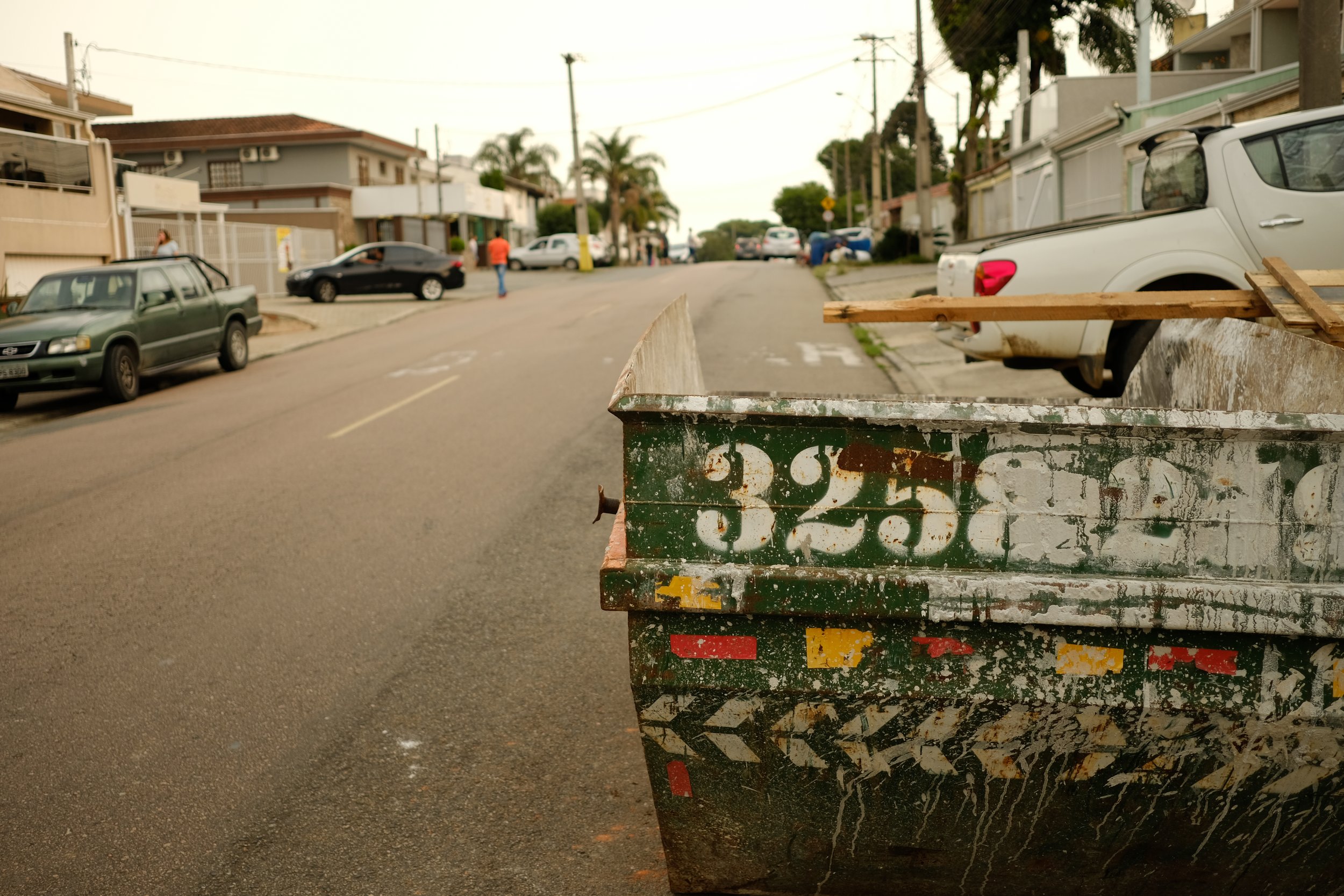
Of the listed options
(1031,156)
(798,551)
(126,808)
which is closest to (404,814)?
(126,808)

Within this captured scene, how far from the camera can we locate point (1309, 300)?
128 inches

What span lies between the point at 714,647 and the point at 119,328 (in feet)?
46.0

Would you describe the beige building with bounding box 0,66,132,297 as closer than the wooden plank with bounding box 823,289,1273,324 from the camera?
No

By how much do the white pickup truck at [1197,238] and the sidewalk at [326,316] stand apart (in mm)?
14414

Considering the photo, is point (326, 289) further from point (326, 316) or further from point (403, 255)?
point (326, 316)

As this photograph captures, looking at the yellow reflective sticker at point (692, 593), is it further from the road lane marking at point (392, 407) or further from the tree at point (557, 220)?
the tree at point (557, 220)

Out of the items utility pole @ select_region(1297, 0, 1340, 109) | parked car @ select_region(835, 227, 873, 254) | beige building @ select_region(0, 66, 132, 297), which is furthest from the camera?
parked car @ select_region(835, 227, 873, 254)

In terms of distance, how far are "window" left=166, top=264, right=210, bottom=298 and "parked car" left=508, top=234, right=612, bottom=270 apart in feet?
106

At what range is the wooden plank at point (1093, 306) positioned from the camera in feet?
12.0

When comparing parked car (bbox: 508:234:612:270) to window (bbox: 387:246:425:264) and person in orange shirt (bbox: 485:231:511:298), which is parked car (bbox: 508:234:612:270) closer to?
person in orange shirt (bbox: 485:231:511:298)

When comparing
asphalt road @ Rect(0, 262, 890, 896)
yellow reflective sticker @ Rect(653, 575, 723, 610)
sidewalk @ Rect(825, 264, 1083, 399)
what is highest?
yellow reflective sticker @ Rect(653, 575, 723, 610)

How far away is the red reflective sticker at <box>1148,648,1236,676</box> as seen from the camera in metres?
2.35

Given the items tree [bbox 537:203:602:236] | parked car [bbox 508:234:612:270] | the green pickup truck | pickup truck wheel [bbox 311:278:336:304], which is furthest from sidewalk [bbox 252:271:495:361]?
tree [bbox 537:203:602:236]

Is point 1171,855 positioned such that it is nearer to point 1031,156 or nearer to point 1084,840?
point 1084,840
